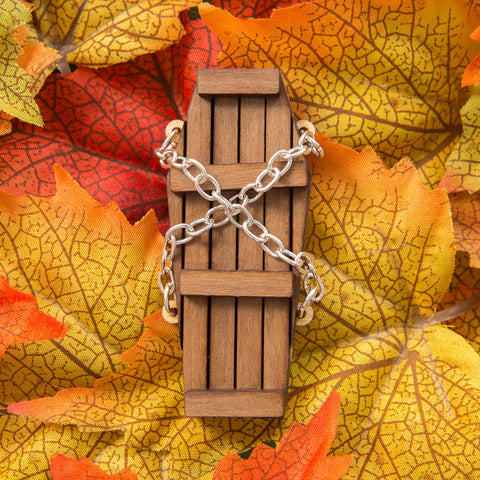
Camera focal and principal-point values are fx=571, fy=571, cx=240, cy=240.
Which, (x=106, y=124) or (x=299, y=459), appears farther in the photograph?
(x=106, y=124)

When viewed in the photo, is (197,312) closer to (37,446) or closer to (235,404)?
(235,404)

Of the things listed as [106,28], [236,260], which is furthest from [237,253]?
[106,28]

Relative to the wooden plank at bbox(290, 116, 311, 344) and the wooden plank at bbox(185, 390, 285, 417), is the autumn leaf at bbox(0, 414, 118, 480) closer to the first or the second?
the wooden plank at bbox(185, 390, 285, 417)

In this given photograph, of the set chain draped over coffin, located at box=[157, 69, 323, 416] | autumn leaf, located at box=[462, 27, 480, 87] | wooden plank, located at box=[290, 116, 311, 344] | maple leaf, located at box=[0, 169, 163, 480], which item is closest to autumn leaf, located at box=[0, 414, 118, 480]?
maple leaf, located at box=[0, 169, 163, 480]

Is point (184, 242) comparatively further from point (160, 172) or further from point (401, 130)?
point (401, 130)

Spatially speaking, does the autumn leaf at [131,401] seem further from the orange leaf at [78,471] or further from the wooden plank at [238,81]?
the wooden plank at [238,81]

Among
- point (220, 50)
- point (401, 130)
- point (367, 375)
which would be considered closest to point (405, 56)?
point (401, 130)

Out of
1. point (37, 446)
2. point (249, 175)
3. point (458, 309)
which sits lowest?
point (37, 446)
